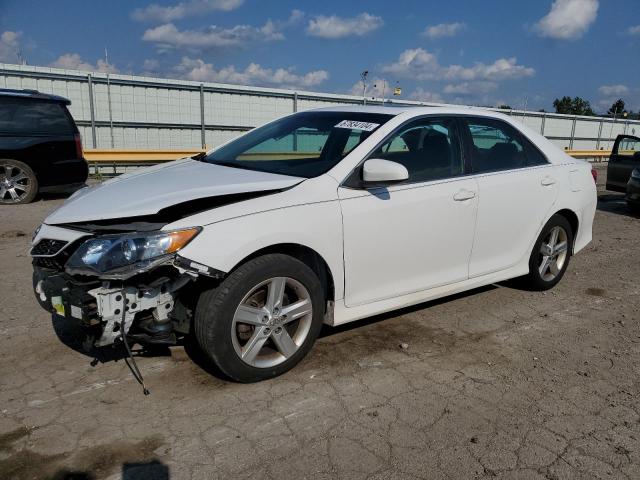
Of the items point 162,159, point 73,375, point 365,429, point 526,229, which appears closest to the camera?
point 365,429

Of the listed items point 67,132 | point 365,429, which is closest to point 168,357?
point 365,429

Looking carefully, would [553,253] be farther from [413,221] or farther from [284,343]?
[284,343]

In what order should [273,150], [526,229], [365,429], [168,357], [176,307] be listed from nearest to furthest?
[365,429]
[176,307]
[168,357]
[273,150]
[526,229]

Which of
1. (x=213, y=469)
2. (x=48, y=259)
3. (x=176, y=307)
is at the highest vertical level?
(x=48, y=259)

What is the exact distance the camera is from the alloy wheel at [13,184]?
916cm

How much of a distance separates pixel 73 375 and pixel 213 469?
1.36 metres

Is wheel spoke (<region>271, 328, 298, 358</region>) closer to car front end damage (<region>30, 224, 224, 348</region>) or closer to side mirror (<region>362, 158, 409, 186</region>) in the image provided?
car front end damage (<region>30, 224, 224, 348</region>)

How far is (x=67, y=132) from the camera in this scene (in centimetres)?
932

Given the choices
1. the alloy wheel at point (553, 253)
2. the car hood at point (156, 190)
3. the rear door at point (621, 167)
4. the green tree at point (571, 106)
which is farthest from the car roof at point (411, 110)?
the green tree at point (571, 106)

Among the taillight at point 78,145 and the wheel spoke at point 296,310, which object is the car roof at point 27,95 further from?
the wheel spoke at point 296,310

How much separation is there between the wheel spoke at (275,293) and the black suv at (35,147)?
7622 millimetres

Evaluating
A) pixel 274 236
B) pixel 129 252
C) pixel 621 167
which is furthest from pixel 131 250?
pixel 621 167

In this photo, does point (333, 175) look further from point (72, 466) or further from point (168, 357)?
point (72, 466)

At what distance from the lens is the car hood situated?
298cm
